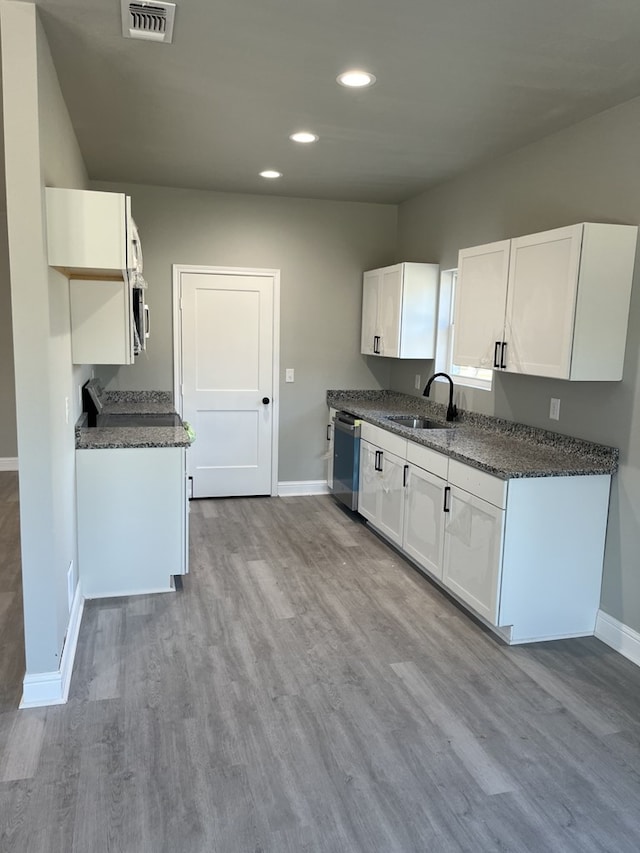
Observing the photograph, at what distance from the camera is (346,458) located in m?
5.27

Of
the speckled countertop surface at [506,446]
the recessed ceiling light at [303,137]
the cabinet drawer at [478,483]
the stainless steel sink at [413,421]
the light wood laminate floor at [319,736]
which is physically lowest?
the light wood laminate floor at [319,736]

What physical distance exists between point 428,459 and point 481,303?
992 millimetres

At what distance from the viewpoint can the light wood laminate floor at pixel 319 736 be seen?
2.00 m

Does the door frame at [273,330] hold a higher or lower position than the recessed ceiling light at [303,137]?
lower

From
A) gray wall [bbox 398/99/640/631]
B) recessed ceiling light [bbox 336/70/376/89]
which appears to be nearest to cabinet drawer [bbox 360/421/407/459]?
gray wall [bbox 398/99/640/631]

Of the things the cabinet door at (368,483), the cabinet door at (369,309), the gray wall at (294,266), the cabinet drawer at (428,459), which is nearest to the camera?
the cabinet drawer at (428,459)

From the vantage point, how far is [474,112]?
3.23 metres

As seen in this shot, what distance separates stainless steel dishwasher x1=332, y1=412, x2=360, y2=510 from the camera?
5.07 metres

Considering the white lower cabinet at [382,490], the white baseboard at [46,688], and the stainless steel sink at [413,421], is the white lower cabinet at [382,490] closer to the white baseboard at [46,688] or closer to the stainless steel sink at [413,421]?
the stainless steel sink at [413,421]

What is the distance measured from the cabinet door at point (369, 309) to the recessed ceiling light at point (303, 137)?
177 cm

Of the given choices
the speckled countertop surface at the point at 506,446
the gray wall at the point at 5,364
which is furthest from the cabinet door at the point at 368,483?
the gray wall at the point at 5,364

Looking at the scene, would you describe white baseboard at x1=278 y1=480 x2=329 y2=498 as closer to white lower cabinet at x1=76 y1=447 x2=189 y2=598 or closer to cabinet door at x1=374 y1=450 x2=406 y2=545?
cabinet door at x1=374 y1=450 x2=406 y2=545

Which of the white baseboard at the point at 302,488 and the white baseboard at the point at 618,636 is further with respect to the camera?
the white baseboard at the point at 302,488

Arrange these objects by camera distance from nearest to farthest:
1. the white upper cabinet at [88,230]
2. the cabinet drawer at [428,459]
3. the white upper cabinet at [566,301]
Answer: the white upper cabinet at [88,230]
the white upper cabinet at [566,301]
the cabinet drawer at [428,459]
